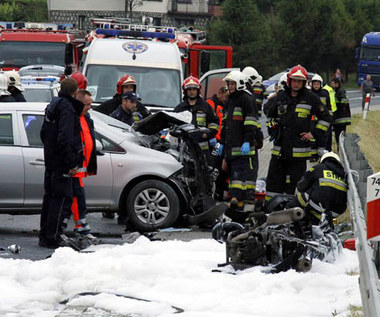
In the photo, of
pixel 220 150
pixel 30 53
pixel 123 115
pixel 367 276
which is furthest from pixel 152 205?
pixel 30 53

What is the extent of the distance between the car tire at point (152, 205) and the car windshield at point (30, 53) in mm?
17576

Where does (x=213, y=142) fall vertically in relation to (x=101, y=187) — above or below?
above

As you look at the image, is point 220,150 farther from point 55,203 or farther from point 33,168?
point 55,203

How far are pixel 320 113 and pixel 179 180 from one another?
6.74 feet

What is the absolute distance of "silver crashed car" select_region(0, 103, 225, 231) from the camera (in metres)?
10.9

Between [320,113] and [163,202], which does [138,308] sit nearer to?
[163,202]

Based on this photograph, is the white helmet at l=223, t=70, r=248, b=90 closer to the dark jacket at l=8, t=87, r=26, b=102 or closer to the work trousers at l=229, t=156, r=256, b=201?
the work trousers at l=229, t=156, r=256, b=201

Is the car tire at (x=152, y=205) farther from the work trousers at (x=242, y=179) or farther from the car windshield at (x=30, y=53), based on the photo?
the car windshield at (x=30, y=53)

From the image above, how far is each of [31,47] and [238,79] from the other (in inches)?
701

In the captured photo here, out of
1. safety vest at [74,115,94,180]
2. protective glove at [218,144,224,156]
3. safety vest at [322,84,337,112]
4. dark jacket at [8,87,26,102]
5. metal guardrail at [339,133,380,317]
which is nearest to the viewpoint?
metal guardrail at [339,133,380,317]

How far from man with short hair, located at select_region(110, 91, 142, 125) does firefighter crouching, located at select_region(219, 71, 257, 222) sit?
162cm

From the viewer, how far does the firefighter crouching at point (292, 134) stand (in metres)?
11.8

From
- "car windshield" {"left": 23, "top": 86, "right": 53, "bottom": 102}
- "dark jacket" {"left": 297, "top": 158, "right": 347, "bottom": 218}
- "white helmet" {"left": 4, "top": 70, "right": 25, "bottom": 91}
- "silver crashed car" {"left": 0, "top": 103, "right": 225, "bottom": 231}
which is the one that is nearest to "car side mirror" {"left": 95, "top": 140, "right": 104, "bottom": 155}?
"silver crashed car" {"left": 0, "top": 103, "right": 225, "bottom": 231}

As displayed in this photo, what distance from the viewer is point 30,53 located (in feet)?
94.0
